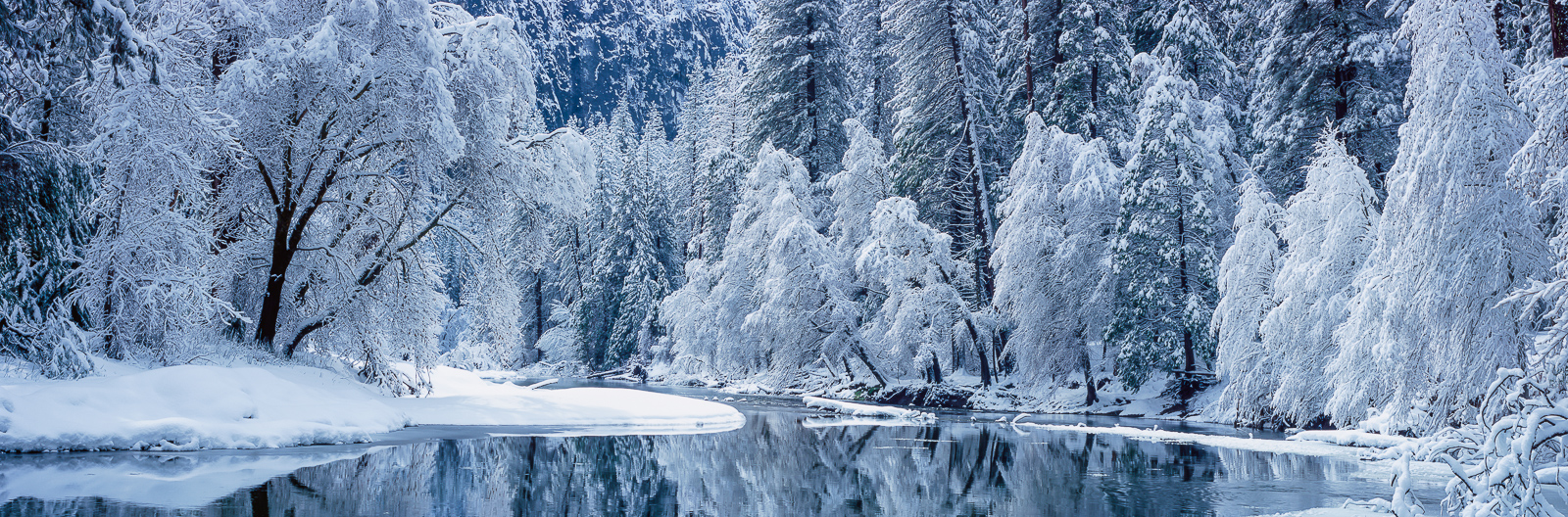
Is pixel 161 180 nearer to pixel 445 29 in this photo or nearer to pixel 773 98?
pixel 445 29

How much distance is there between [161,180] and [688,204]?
45.9 metres

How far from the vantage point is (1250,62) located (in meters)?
35.2

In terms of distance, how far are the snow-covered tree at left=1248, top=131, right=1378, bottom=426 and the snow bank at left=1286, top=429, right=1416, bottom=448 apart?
1222 millimetres

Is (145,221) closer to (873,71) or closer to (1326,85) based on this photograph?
(1326,85)

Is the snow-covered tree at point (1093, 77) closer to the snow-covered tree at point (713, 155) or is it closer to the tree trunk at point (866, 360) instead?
the tree trunk at point (866, 360)

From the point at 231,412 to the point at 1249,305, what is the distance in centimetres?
2075

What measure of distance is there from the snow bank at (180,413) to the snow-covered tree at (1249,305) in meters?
18.1

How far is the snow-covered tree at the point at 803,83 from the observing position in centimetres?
4062

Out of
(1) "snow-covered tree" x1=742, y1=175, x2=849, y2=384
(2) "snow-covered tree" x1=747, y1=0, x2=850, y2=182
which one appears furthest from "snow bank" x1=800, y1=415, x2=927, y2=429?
(2) "snow-covered tree" x1=747, y1=0, x2=850, y2=182

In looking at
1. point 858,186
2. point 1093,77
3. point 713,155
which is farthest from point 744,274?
point 1093,77

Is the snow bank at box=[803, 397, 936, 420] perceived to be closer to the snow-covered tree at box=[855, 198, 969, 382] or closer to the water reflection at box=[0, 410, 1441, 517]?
the snow-covered tree at box=[855, 198, 969, 382]

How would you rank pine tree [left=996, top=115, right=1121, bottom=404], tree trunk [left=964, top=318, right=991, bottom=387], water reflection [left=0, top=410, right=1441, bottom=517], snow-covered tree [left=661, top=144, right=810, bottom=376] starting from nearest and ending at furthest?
water reflection [left=0, top=410, right=1441, bottom=517] < pine tree [left=996, top=115, right=1121, bottom=404] < tree trunk [left=964, top=318, right=991, bottom=387] < snow-covered tree [left=661, top=144, right=810, bottom=376]

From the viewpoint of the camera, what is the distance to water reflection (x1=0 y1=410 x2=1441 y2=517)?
29.1ft

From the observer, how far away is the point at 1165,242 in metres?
26.4
